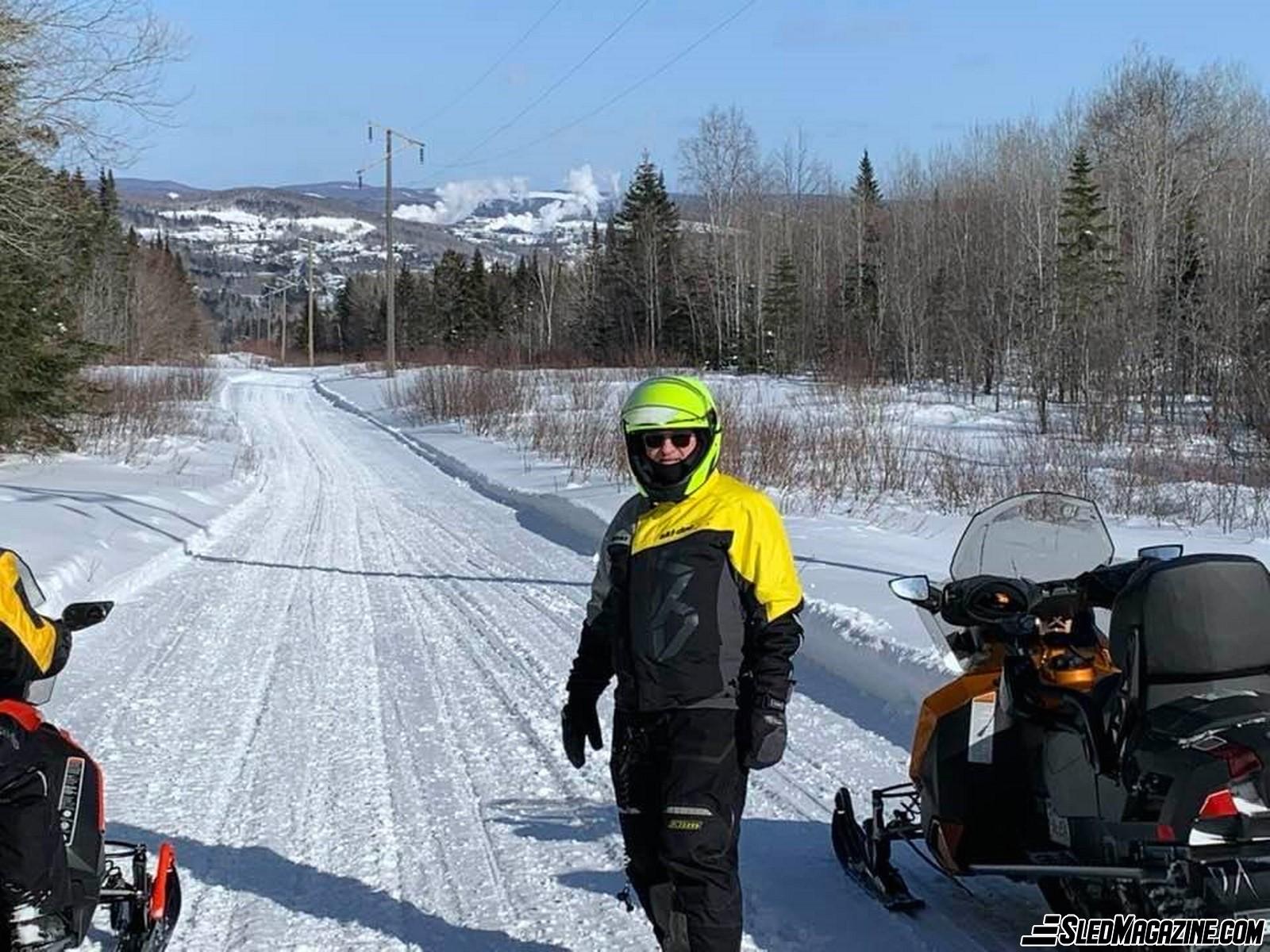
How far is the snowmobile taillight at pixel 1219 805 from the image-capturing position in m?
2.88

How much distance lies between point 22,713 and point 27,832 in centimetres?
40

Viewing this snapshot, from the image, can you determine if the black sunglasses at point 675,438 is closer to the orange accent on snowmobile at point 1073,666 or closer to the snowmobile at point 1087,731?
the snowmobile at point 1087,731

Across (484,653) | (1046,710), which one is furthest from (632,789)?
(484,653)

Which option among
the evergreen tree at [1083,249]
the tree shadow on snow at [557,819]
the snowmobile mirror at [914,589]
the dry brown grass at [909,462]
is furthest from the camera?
the evergreen tree at [1083,249]

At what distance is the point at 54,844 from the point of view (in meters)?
3.27

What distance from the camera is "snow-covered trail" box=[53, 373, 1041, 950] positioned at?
4250mm

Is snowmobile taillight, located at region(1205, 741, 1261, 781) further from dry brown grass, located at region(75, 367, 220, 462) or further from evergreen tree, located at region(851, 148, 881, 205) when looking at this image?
evergreen tree, located at region(851, 148, 881, 205)

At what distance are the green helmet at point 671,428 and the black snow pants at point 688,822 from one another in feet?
2.02

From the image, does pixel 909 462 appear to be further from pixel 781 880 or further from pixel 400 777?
pixel 781 880

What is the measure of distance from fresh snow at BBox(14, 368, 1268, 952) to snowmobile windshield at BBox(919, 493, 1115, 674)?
1115 mm

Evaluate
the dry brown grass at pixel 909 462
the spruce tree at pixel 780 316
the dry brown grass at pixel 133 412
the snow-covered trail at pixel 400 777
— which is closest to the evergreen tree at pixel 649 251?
the spruce tree at pixel 780 316

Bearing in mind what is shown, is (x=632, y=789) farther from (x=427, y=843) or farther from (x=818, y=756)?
(x=818, y=756)

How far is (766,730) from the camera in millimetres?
3326

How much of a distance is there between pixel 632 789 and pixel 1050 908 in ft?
5.23
